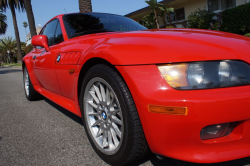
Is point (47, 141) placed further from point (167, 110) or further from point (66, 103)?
point (167, 110)

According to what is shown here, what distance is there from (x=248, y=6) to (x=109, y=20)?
36.5 feet

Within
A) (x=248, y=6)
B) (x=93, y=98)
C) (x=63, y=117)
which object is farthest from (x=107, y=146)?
(x=248, y=6)

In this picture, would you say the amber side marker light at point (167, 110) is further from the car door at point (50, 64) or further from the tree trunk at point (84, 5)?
the tree trunk at point (84, 5)

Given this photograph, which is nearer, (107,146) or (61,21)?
(107,146)

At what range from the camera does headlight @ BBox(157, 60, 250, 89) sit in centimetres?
136

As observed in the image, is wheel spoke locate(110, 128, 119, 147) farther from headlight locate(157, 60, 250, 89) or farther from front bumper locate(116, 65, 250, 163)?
headlight locate(157, 60, 250, 89)

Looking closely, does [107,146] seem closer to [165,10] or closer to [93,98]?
[93,98]

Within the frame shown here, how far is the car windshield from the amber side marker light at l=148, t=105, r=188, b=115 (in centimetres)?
172

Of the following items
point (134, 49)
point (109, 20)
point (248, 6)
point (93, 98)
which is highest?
point (248, 6)

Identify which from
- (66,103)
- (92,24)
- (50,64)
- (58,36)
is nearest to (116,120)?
(66,103)

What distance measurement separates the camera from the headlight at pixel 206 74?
1360mm

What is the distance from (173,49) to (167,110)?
1.34ft

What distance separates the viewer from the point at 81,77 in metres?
2.11

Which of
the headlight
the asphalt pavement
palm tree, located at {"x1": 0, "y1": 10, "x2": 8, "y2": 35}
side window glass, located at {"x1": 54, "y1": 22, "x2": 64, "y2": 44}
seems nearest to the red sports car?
the headlight
